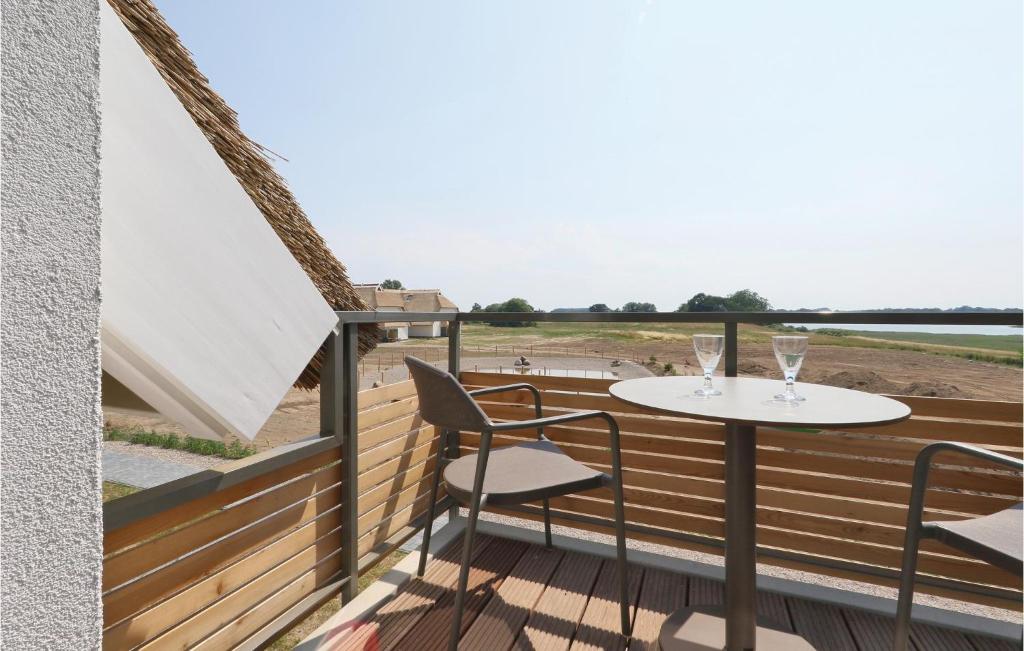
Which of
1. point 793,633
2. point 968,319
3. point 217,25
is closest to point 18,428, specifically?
point 793,633

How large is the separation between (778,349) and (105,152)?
5.49ft

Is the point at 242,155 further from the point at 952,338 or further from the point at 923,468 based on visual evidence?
the point at 952,338

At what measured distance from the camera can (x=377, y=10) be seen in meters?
5.18

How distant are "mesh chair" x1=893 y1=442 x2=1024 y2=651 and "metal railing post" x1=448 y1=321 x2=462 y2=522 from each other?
5.75ft

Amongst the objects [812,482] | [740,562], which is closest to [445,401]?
[740,562]

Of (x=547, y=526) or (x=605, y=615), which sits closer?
(x=605, y=615)

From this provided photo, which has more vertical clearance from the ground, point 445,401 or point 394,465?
point 445,401

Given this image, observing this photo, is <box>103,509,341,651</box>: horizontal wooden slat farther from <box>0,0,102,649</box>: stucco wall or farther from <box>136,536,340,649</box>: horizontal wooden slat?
<box>0,0,102,649</box>: stucco wall

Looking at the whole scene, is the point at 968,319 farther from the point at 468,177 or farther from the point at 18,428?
the point at 468,177

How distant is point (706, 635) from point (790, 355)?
0.88 metres

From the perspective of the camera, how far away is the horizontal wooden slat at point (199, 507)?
1008mm

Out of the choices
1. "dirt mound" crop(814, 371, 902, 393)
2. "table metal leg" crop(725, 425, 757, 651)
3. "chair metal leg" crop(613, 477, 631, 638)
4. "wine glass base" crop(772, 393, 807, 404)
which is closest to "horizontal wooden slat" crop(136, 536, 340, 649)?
"chair metal leg" crop(613, 477, 631, 638)

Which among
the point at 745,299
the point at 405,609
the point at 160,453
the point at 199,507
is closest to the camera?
the point at 199,507

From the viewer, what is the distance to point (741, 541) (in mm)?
1374
